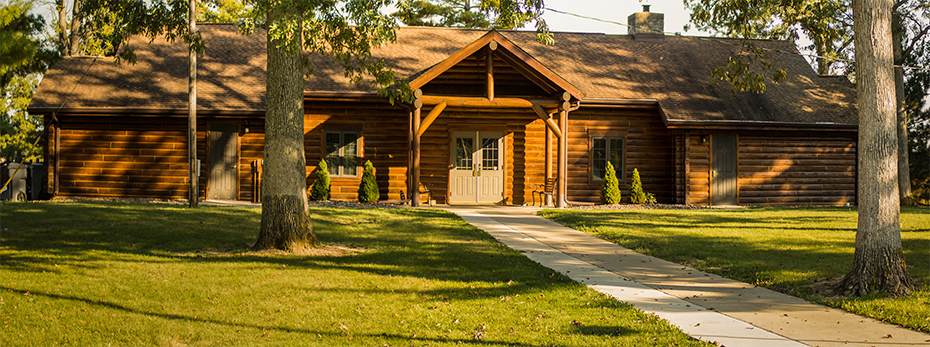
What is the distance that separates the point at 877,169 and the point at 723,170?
44.6 feet

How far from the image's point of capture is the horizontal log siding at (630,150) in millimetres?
19984

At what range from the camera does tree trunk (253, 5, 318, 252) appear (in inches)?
376

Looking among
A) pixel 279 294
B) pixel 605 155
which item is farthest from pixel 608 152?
pixel 279 294

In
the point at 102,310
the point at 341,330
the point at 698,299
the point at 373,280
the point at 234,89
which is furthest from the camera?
the point at 234,89

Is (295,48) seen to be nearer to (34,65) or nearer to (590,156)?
(34,65)

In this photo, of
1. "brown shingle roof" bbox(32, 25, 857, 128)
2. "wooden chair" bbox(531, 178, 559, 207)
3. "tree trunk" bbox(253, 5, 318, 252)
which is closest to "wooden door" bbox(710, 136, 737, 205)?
→ "brown shingle roof" bbox(32, 25, 857, 128)

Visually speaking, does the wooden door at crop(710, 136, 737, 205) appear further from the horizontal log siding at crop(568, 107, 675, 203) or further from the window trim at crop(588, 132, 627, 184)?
the window trim at crop(588, 132, 627, 184)

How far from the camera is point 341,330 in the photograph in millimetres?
5625

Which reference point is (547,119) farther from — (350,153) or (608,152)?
(350,153)

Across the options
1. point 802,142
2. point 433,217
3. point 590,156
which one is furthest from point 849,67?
point 433,217

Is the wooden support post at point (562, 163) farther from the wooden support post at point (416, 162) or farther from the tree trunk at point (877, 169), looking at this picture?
the tree trunk at point (877, 169)

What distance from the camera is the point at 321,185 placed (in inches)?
731

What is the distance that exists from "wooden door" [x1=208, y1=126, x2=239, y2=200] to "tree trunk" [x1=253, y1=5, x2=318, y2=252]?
33.0 feet

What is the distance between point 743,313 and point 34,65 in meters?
8.66
